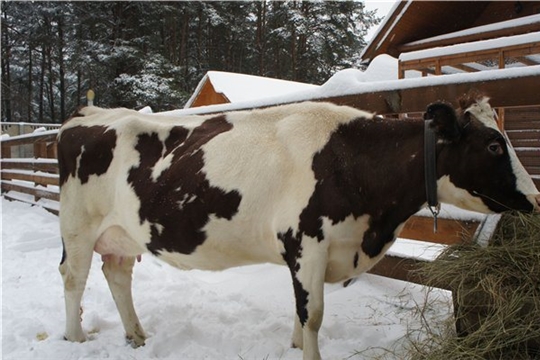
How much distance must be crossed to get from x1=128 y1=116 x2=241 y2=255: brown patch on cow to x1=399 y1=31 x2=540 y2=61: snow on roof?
460cm

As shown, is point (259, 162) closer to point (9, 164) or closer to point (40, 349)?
point (40, 349)

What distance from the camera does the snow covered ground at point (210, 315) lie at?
3002 millimetres

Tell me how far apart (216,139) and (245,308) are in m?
1.63

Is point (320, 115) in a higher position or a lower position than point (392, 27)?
lower

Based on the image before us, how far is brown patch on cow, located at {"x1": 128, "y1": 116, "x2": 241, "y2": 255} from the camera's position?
Answer: 273 centimetres

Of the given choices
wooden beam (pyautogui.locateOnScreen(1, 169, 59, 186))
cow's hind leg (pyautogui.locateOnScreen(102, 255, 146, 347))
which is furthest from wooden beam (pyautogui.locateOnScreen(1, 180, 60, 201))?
cow's hind leg (pyautogui.locateOnScreen(102, 255, 146, 347))

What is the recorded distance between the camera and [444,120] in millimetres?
2230

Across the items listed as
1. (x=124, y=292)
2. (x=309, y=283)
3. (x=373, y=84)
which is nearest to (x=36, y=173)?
A: (x=124, y=292)

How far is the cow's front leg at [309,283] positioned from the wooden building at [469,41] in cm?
485

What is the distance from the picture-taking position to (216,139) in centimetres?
293

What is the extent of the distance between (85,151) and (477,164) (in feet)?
9.42

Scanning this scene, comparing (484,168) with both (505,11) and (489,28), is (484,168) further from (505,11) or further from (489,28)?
(505,11)

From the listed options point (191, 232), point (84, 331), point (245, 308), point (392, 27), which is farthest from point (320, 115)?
point (392, 27)

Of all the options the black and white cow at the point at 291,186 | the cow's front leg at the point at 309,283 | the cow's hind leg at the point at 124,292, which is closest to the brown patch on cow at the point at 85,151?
the black and white cow at the point at 291,186
